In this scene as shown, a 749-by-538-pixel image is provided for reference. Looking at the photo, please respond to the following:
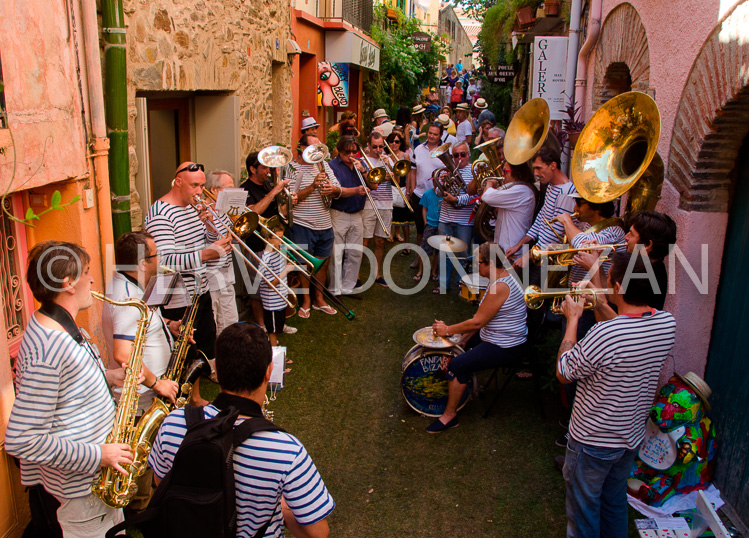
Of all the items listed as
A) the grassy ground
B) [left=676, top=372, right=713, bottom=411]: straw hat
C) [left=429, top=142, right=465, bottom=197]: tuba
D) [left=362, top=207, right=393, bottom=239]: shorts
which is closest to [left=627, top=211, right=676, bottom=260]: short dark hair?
[left=676, top=372, right=713, bottom=411]: straw hat

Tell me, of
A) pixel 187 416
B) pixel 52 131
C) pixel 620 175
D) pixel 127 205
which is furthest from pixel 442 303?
pixel 187 416

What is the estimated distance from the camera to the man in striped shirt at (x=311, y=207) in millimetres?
6992

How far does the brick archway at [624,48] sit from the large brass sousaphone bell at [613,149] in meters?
1.09

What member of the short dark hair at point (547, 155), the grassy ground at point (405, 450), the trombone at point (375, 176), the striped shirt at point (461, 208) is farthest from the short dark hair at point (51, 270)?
the striped shirt at point (461, 208)

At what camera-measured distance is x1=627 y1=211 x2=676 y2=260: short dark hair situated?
3.91 metres

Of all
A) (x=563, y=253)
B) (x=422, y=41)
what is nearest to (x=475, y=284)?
(x=563, y=253)

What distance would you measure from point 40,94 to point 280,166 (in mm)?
2999

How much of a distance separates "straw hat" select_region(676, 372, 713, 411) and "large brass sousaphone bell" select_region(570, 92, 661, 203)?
1.27 m

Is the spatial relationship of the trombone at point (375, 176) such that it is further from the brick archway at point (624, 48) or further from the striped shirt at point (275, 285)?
the brick archway at point (624, 48)

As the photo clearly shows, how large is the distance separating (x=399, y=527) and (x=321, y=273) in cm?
406

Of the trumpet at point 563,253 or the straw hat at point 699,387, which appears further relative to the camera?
the trumpet at point 563,253

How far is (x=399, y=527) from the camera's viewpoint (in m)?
3.94

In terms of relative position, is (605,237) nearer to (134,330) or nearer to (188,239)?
(188,239)

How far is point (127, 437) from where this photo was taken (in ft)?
9.91
